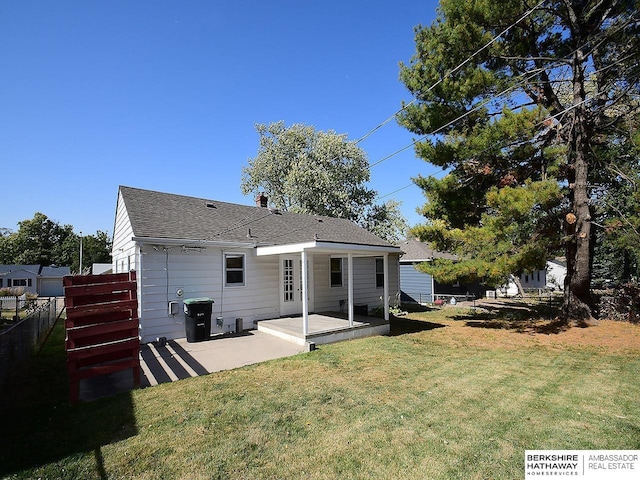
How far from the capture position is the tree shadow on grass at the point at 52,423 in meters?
3.51

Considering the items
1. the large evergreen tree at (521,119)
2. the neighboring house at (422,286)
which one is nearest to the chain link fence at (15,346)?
the large evergreen tree at (521,119)

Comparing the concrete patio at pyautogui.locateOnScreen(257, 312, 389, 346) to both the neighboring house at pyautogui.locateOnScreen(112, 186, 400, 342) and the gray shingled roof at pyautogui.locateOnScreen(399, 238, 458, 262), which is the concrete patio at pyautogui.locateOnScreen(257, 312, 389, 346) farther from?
the gray shingled roof at pyautogui.locateOnScreen(399, 238, 458, 262)

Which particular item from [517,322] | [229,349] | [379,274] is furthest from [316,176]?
[229,349]

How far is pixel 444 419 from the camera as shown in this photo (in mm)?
4238

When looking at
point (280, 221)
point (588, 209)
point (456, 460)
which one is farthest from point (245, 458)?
point (588, 209)

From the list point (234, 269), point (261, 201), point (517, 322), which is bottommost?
point (517, 322)

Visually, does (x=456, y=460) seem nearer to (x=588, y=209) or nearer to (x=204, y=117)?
(x=588, y=209)

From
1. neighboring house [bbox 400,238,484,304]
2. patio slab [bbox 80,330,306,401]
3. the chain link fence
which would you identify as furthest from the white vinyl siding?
neighboring house [bbox 400,238,484,304]

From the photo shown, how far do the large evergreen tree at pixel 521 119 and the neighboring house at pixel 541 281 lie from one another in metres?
18.3

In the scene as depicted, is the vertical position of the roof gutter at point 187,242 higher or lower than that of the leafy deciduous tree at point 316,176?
lower

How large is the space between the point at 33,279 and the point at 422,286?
44587 millimetres

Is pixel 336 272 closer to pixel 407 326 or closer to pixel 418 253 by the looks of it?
pixel 407 326

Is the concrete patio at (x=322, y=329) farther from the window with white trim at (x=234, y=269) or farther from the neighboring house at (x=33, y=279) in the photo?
the neighboring house at (x=33, y=279)

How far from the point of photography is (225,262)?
10.2m
